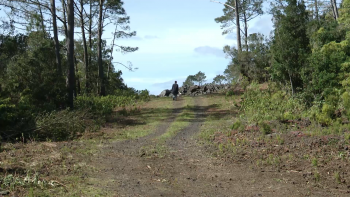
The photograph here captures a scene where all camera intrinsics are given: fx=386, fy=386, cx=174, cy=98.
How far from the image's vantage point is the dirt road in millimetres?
7328

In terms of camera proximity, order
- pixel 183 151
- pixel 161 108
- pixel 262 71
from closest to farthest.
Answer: pixel 183 151 < pixel 161 108 < pixel 262 71

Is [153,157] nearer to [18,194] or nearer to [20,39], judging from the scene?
[18,194]

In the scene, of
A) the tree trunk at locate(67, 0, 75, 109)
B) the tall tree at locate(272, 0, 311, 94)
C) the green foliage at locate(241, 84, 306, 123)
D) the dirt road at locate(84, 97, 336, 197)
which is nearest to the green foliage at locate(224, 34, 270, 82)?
the green foliage at locate(241, 84, 306, 123)

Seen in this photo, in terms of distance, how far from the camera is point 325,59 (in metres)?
16.2

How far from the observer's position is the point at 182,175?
8.55 metres

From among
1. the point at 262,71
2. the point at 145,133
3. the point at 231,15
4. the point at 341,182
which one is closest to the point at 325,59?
the point at 145,133

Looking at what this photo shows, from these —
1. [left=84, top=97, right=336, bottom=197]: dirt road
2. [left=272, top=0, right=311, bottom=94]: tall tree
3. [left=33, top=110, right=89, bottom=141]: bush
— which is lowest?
[left=84, top=97, right=336, bottom=197]: dirt road

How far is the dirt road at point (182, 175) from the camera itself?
733cm

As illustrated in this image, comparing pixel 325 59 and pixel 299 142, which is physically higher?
pixel 325 59

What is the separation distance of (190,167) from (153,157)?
1.42 meters

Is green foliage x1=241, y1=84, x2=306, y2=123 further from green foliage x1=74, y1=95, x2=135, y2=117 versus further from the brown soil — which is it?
green foliage x1=74, y1=95, x2=135, y2=117

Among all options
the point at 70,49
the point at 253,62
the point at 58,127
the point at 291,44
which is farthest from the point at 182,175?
the point at 253,62

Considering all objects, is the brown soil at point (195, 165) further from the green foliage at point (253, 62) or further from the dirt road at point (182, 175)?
the green foliage at point (253, 62)

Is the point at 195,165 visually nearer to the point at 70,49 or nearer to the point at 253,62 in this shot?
the point at 70,49
